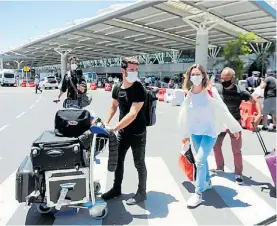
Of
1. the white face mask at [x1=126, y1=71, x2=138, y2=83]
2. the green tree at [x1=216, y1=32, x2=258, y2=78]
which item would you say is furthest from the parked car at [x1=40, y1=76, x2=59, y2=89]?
the white face mask at [x1=126, y1=71, x2=138, y2=83]

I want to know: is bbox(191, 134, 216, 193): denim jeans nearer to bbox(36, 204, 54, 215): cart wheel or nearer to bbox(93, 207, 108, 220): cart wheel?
bbox(93, 207, 108, 220): cart wheel

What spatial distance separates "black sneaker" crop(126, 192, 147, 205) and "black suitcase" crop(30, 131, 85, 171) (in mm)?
982

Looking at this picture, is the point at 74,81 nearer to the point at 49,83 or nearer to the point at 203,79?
the point at 203,79

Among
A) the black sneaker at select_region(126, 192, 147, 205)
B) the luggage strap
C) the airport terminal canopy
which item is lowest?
the black sneaker at select_region(126, 192, 147, 205)

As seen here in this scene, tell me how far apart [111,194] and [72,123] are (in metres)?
1.11

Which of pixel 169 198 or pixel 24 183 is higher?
pixel 24 183

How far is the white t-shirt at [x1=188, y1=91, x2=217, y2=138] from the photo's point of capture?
3.79 meters

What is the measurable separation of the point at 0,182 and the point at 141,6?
18963 millimetres

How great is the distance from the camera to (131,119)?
3381 millimetres

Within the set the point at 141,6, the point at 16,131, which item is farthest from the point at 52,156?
the point at 141,6

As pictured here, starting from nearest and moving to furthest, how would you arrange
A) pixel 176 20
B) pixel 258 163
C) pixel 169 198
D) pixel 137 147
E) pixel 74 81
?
pixel 137 147 → pixel 169 198 → pixel 258 163 → pixel 74 81 → pixel 176 20

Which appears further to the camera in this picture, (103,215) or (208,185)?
(208,185)

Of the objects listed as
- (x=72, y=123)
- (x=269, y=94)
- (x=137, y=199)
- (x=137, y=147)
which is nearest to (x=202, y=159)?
(x=137, y=147)

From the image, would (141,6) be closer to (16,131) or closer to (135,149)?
(16,131)
